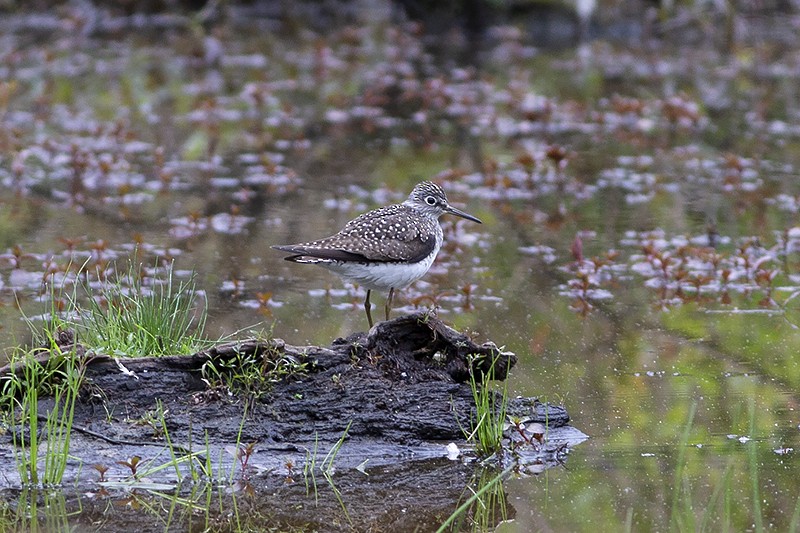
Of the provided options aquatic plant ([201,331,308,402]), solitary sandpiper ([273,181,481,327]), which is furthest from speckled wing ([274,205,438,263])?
aquatic plant ([201,331,308,402])

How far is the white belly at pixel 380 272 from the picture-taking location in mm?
7164

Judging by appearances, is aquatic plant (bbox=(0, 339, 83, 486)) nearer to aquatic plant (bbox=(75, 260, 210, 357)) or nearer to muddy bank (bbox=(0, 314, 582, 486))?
muddy bank (bbox=(0, 314, 582, 486))

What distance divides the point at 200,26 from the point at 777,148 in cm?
1194

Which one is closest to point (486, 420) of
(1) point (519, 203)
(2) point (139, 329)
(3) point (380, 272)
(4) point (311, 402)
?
(4) point (311, 402)

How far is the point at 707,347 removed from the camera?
8078mm

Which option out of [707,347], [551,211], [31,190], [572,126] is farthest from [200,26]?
[707,347]

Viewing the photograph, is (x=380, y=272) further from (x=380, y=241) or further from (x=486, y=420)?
(x=486, y=420)

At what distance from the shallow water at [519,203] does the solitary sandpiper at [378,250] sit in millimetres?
705

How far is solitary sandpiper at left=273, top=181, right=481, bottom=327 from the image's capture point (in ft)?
23.2

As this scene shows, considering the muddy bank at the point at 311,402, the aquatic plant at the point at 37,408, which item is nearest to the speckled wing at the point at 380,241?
the muddy bank at the point at 311,402

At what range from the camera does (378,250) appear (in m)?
7.11

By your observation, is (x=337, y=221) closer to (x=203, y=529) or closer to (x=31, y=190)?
(x=31, y=190)

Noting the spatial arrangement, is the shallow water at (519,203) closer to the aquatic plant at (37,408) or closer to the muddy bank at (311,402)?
the muddy bank at (311,402)

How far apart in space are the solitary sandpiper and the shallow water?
70cm
